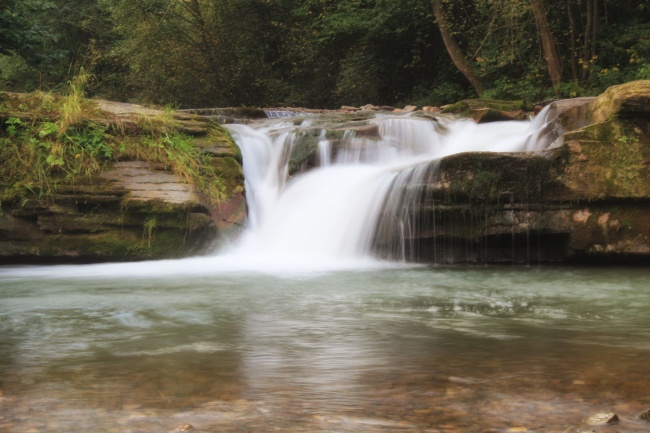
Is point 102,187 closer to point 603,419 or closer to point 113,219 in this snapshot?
point 113,219

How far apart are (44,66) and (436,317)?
32.8ft

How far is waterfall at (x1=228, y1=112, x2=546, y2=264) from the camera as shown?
8477mm

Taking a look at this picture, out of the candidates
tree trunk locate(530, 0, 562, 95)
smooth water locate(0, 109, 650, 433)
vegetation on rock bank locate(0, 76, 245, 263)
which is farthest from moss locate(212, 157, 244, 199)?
tree trunk locate(530, 0, 562, 95)

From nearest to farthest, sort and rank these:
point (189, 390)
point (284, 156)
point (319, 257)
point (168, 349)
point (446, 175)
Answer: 1. point (189, 390)
2. point (168, 349)
3. point (446, 175)
4. point (319, 257)
5. point (284, 156)

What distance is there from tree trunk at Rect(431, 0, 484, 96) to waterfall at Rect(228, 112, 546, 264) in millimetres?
6598

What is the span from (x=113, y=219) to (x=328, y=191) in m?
2.72

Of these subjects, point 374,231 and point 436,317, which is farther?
point 374,231

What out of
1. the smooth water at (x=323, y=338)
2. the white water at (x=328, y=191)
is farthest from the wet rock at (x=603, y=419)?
the white water at (x=328, y=191)

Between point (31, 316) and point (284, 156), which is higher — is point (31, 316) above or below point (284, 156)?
below

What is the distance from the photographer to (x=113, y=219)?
338 inches

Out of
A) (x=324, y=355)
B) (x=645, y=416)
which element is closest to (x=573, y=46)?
(x=324, y=355)

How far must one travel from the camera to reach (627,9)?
16.3 meters

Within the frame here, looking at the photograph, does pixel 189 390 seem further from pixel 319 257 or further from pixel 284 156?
pixel 284 156

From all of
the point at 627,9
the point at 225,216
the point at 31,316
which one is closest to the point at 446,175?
the point at 225,216
